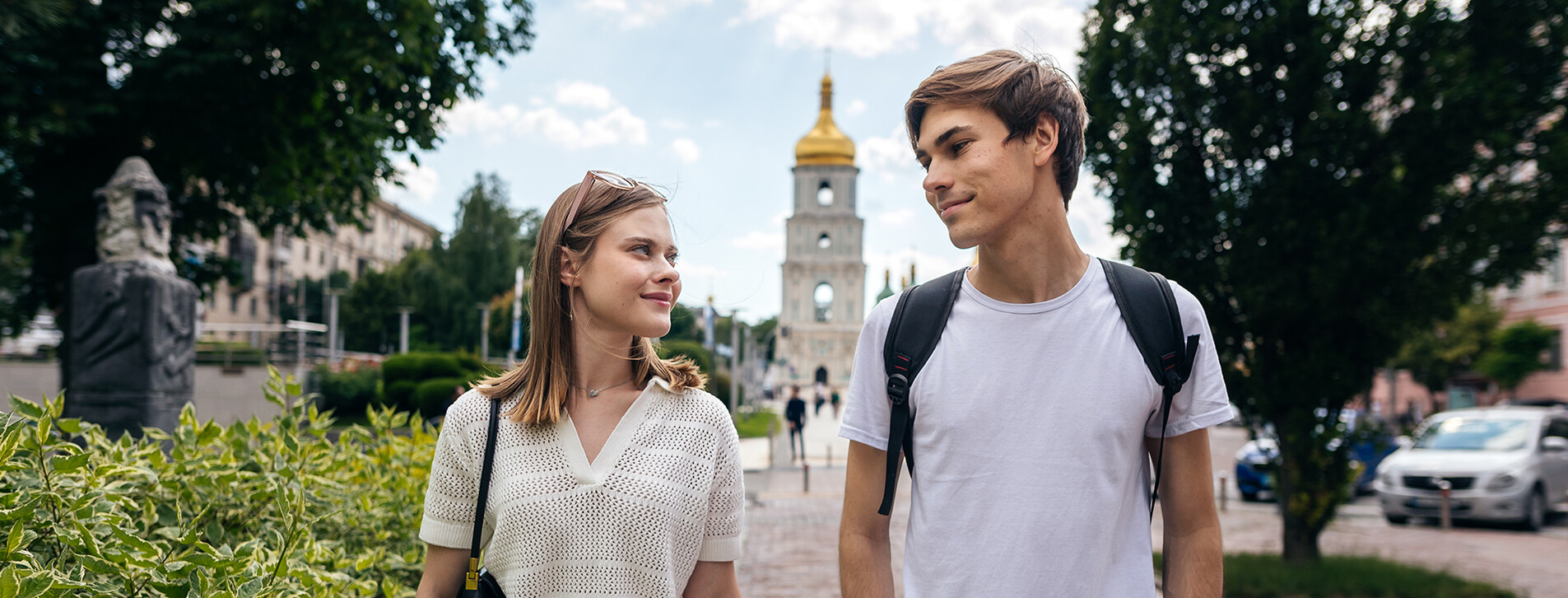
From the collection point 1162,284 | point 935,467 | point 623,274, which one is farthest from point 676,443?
point 1162,284

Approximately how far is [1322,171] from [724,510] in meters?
7.63

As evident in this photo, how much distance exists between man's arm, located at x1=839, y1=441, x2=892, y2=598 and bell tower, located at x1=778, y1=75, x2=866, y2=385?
84.5m

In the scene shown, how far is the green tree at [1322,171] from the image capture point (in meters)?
7.96

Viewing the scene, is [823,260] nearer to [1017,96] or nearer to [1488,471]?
[1488,471]

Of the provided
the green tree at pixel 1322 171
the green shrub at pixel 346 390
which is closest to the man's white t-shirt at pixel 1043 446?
the green tree at pixel 1322 171

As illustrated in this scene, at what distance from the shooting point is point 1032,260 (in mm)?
2275

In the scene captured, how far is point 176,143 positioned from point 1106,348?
13557 millimetres

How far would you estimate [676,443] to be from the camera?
7.38 feet

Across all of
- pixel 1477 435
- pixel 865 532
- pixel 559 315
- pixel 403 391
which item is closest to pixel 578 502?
pixel 559 315

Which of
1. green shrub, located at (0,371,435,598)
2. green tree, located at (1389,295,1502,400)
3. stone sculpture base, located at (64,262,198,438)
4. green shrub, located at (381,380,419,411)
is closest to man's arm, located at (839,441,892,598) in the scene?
green shrub, located at (0,371,435,598)

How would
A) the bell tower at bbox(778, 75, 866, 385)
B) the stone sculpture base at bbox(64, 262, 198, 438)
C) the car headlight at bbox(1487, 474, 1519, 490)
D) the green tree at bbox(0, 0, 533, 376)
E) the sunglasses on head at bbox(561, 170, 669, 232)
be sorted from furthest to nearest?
1. the bell tower at bbox(778, 75, 866, 385)
2. the car headlight at bbox(1487, 474, 1519, 490)
3. the green tree at bbox(0, 0, 533, 376)
4. the stone sculpture base at bbox(64, 262, 198, 438)
5. the sunglasses on head at bbox(561, 170, 669, 232)

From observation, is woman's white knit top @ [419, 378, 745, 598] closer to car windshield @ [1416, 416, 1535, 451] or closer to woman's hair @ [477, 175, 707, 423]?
woman's hair @ [477, 175, 707, 423]

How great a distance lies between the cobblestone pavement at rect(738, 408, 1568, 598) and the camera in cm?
973

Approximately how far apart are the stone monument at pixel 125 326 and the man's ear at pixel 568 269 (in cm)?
869
